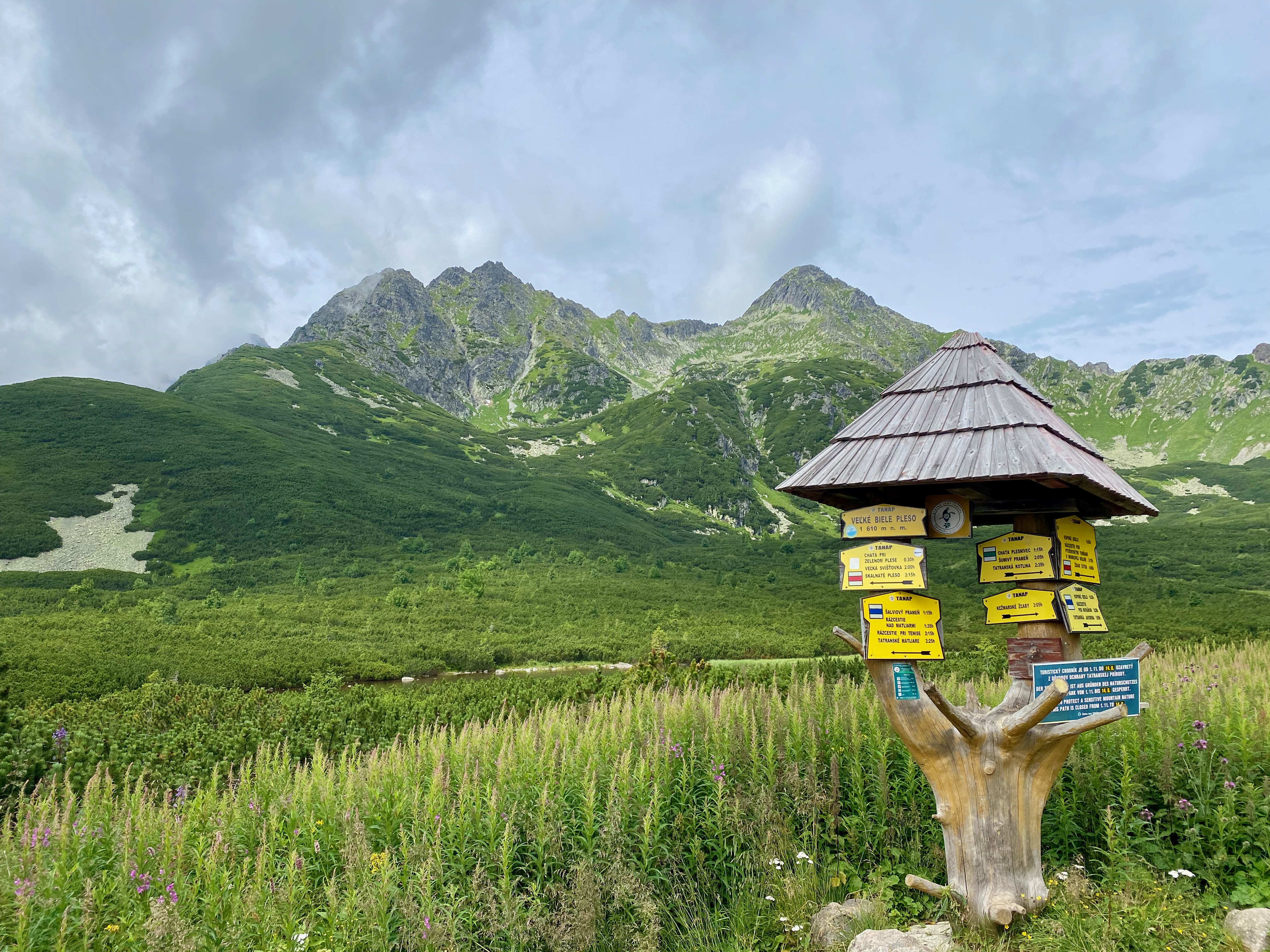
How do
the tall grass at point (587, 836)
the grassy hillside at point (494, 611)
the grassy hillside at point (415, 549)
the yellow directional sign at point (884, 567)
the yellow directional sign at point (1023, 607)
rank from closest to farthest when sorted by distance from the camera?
the tall grass at point (587, 836)
the yellow directional sign at point (1023, 607)
the yellow directional sign at point (884, 567)
the grassy hillside at point (494, 611)
the grassy hillside at point (415, 549)

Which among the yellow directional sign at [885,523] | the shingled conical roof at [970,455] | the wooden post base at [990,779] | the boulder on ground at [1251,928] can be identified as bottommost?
the boulder on ground at [1251,928]

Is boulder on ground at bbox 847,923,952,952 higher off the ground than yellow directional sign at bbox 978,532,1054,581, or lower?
lower

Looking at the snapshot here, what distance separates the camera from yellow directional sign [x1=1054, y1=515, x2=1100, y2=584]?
16.9ft

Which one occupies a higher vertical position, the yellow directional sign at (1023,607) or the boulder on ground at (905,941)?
the yellow directional sign at (1023,607)

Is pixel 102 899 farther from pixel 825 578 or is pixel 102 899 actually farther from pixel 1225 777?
pixel 825 578

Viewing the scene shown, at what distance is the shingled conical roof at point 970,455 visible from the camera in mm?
4898

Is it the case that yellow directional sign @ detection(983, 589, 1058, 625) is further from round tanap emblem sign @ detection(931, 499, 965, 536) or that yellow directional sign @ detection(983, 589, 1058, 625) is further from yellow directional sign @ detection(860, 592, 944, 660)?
round tanap emblem sign @ detection(931, 499, 965, 536)

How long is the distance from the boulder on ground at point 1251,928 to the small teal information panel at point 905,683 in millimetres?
2231

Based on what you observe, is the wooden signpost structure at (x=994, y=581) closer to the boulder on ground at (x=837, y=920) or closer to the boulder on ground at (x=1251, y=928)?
the boulder on ground at (x=837, y=920)

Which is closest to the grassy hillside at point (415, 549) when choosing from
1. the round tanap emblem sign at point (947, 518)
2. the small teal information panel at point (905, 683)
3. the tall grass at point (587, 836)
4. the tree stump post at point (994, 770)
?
the tall grass at point (587, 836)

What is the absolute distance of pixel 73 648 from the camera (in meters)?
27.8

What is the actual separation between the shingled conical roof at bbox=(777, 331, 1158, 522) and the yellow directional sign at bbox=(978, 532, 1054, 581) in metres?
0.27

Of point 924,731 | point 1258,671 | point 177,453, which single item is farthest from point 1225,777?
point 177,453

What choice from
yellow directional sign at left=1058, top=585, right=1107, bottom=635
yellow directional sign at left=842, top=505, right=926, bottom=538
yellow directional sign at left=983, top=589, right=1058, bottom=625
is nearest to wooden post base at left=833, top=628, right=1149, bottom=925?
yellow directional sign at left=1058, top=585, right=1107, bottom=635
